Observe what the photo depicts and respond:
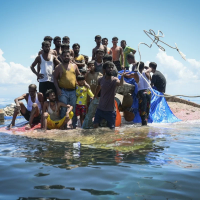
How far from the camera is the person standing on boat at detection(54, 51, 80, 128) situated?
6871 mm

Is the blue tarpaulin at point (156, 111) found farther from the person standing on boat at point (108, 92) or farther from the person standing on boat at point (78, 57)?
the person standing on boat at point (108, 92)

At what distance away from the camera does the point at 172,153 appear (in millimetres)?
4688

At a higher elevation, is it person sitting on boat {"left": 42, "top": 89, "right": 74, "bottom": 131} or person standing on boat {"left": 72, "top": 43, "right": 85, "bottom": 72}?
person standing on boat {"left": 72, "top": 43, "right": 85, "bottom": 72}

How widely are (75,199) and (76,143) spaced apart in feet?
9.22

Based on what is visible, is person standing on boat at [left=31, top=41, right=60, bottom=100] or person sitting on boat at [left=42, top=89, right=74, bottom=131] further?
person standing on boat at [left=31, top=41, right=60, bottom=100]

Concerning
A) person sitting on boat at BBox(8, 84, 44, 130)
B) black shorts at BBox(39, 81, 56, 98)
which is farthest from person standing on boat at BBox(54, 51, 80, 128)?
person sitting on boat at BBox(8, 84, 44, 130)

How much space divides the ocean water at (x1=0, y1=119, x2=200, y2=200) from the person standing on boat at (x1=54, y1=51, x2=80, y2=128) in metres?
1.04

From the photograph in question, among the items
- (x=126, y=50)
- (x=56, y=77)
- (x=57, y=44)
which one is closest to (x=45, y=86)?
(x=56, y=77)

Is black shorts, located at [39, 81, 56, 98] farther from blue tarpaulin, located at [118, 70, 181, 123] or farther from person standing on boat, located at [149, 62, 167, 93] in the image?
person standing on boat, located at [149, 62, 167, 93]

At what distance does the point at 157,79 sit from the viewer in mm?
9203

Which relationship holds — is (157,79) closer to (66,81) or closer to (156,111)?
(156,111)

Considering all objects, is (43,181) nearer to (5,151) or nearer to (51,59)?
(5,151)

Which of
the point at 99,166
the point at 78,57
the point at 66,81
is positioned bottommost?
the point at 99,166

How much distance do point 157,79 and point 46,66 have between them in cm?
414
